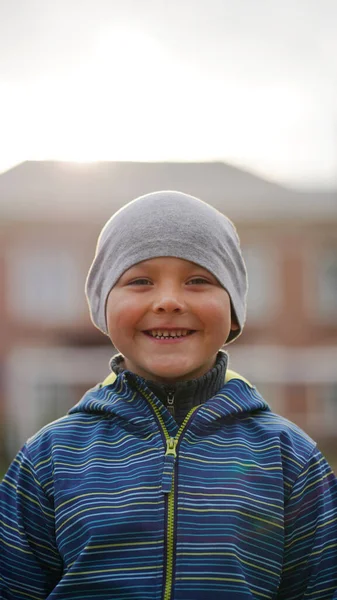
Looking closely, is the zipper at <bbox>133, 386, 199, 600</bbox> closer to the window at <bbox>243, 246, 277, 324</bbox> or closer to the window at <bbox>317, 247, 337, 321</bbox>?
the window at <bbox>243, 246, 277, 324</bbox>

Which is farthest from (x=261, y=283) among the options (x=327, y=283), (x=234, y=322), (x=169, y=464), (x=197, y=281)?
(x=169, y=464)

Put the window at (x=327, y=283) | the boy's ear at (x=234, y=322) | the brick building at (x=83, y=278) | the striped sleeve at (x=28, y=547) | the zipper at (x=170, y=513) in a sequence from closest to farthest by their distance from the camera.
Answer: the zipper at (x=170, y=513) → the striped sleeve at (x=28, y=547) → the boy's ear at (x=234, y=322) → the brick building at (x=83, y=278) → the window at (x=327, y=283)

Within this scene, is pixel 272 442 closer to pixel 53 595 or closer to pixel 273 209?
pixel 53 595

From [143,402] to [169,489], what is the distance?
0.72 ft

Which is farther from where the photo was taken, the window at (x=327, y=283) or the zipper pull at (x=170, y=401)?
the window at (x=327, y=283)

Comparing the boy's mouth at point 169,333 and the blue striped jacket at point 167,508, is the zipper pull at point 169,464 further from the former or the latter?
the boy's mouth at point 169,333

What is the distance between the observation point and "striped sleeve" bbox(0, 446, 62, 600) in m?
1.78

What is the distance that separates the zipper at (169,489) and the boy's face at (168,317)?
0.10 metres

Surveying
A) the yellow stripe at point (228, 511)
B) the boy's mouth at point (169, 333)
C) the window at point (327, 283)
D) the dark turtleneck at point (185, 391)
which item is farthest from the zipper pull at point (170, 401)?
the window at point (327, 283)

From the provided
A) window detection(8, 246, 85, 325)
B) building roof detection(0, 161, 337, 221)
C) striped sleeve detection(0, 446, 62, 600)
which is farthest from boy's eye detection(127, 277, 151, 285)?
window detection(8, 246, 85, 325)

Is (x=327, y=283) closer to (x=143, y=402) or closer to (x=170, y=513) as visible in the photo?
(x=143, y=402)

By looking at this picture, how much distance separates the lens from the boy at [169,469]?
169 cm

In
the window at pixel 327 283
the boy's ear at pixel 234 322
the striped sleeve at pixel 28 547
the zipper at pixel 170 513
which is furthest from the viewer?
the window at pixel 327 283

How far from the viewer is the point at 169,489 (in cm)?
172
